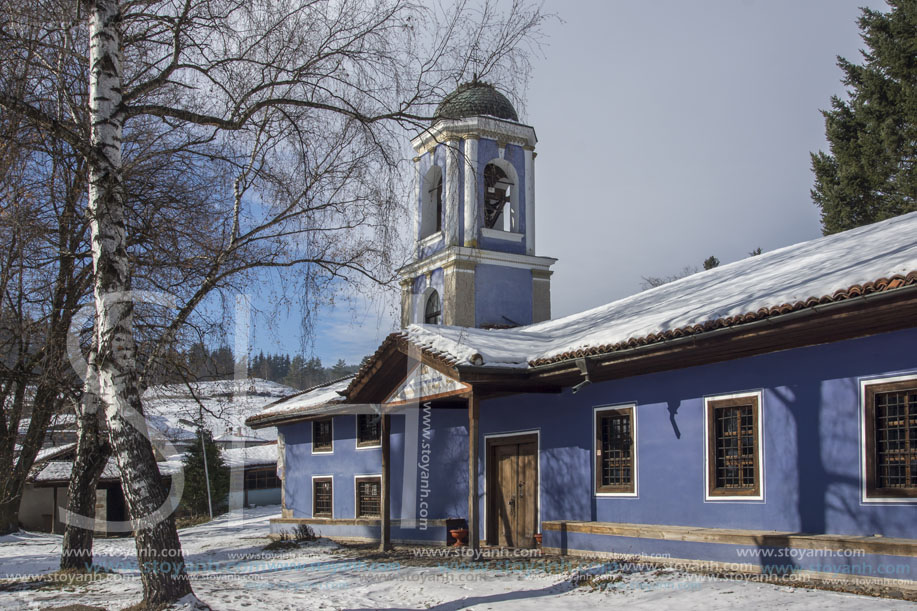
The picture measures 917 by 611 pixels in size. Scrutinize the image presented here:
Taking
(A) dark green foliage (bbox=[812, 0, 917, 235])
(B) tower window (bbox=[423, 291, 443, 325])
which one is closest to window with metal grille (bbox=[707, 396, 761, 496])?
(B) tower window (bbox=[423, 291, 443, 325])

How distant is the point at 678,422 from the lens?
11.1m

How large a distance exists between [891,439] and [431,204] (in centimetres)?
1495

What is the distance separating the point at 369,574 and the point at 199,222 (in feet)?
18.4

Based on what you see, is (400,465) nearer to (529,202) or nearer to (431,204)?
(431,204)

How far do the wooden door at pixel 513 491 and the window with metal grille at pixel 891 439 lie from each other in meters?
6.11

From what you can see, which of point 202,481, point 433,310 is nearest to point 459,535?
point 433,310

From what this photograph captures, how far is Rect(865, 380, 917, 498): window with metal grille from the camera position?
8469 mm

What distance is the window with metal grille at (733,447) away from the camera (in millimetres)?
10133

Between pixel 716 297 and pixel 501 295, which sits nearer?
pixel 716 297

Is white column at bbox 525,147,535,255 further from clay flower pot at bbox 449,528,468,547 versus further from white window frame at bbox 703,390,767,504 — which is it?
white window frame at bbox 703,390,767,504

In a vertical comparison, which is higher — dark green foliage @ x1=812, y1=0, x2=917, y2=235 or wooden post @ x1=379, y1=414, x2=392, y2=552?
dark green foliage @ x1=812, y1=0, x2=917, y2=235

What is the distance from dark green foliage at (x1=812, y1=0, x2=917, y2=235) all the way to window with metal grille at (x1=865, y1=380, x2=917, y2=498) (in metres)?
19.6

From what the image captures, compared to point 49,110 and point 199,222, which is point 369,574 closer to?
point 199,222

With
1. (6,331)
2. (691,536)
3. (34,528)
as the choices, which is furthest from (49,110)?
(34,528)
